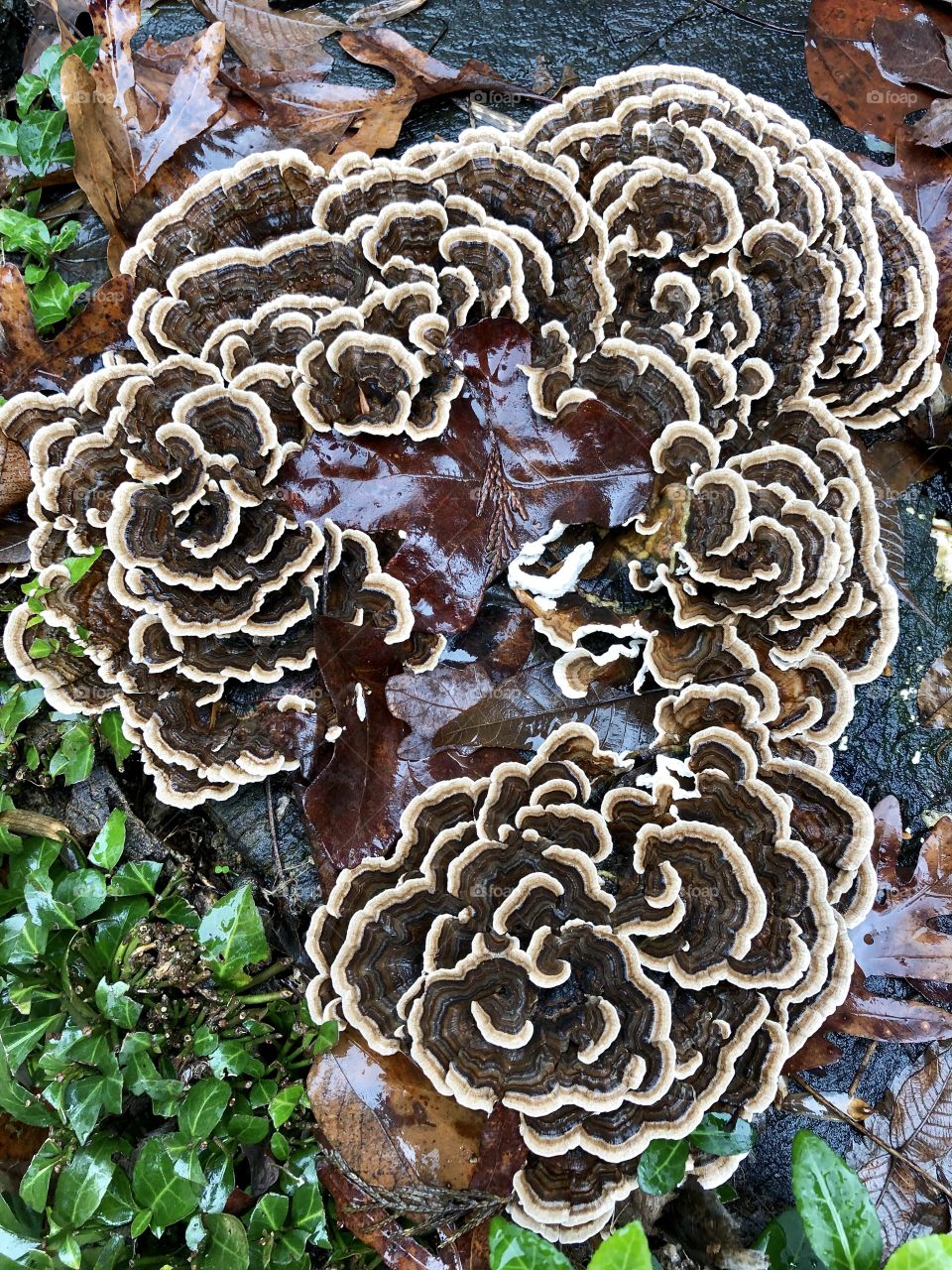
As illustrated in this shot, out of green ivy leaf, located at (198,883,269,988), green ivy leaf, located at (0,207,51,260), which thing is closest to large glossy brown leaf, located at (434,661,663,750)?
green ivy leaf, located at (198,883,269,988)

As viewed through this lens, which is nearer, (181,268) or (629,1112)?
(629,1112)

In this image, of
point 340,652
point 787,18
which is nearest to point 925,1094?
point 340,652

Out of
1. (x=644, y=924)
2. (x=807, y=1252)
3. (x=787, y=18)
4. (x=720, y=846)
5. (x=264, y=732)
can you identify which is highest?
(x=787, y=18)

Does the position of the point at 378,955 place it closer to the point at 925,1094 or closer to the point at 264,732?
the point at 264,732

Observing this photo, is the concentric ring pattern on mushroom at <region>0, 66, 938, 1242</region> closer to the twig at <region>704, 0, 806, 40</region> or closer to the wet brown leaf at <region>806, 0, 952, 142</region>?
the wet brown leaf at <region>806, 0, 952, 142</region>

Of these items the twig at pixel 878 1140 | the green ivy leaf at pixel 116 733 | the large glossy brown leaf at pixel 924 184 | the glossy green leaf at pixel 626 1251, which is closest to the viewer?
the glossy green leaf at pixel 626 1251

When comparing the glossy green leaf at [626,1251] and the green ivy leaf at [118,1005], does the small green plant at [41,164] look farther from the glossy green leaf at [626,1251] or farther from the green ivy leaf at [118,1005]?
the glossy green leaf at [626,1251]

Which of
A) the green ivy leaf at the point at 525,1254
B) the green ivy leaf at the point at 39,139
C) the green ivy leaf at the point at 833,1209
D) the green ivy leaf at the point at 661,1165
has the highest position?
the green ivy leaf at the point at 39,139

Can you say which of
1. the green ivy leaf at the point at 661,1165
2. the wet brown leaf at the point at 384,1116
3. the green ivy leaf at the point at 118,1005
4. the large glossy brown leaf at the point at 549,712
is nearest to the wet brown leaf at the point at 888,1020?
the green ivy leaf at the point at 661,1165
